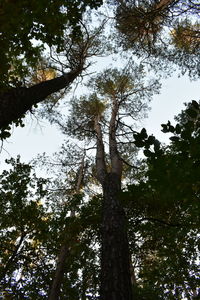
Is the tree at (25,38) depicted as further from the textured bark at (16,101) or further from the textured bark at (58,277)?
the textured bark at (58,277)

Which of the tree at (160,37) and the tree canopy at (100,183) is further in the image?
the tree at (160,37)

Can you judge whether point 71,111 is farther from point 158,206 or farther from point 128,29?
point 158,206

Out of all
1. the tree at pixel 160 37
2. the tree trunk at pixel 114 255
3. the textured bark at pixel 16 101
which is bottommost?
the tree trunk at pixel 114 255

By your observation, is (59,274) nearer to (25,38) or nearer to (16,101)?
(16,101)

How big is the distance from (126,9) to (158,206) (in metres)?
6.48

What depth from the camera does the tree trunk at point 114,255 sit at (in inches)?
133

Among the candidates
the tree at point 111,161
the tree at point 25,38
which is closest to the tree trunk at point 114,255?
the tree at point 111,161

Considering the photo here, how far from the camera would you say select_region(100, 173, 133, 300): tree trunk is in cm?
339

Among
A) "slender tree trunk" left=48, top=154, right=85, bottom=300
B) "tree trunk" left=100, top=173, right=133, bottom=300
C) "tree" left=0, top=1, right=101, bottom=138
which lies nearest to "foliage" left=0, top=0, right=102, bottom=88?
"tree" left=0, top=1, right=101, bottom=138

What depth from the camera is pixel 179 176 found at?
5.96 feet

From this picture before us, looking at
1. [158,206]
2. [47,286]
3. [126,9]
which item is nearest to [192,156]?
[158,206]

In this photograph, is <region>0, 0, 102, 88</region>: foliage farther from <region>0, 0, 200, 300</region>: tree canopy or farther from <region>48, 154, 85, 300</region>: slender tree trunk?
<region>48, 154, 85, 300</region>: slender tree trunk

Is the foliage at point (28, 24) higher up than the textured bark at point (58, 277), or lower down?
higher up

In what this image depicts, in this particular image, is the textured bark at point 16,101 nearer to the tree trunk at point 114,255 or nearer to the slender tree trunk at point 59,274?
the tree trunk at point 114,255
